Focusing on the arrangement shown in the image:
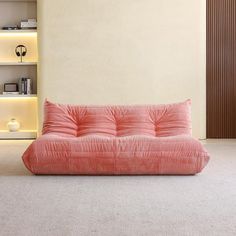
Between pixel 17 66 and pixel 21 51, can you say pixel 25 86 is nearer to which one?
pixel 17 66

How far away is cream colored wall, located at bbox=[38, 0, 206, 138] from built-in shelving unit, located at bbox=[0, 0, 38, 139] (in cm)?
53

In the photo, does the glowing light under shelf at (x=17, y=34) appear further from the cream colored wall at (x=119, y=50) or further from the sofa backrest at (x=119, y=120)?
the sofa backrest at (x=119, y=120)

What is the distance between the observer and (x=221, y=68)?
7492 millimetres

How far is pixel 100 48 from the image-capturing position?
23.1 ft

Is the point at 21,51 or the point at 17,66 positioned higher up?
the point at 21,51

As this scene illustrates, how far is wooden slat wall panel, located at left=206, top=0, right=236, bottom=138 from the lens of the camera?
24.4 feet

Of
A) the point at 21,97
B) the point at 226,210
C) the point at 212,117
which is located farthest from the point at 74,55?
the point at 226,210

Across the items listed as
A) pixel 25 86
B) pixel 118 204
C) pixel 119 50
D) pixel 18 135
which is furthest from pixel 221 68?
pixel 118 204

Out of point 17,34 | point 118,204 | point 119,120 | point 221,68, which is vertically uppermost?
point 17,34

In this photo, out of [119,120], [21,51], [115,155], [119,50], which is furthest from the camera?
[21,51]

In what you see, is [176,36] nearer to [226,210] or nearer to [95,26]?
[95,26]

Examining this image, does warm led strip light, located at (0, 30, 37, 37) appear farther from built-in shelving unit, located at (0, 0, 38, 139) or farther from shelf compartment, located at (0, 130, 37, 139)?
shelf compartment, located at (0, 130, 37, 139)

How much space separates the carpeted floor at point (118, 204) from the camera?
251cm

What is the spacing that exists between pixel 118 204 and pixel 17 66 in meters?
4.99
